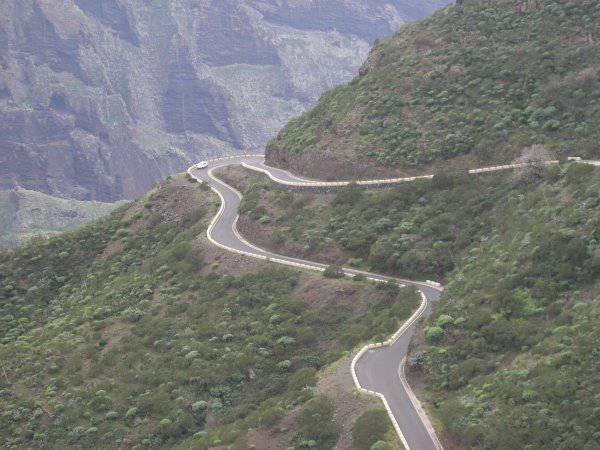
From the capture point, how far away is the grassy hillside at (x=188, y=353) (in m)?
54.3

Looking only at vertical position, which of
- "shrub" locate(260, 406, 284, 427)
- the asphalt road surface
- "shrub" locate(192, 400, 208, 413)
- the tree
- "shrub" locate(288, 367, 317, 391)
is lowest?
"shrub" locate(192, 400, 208, 413)

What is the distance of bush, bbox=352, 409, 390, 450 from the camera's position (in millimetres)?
44625

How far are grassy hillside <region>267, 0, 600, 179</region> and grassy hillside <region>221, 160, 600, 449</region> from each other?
5645mm

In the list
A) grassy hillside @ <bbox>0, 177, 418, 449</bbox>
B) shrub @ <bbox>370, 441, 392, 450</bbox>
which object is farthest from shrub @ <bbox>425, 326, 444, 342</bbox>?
shrub @ <bbox>370, 441, 392, 450</bbox>

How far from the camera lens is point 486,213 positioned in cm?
6888

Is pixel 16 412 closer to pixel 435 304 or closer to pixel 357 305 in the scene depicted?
pixel 357 305

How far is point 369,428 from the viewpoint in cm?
→ 4522

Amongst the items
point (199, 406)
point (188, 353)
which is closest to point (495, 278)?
point (199, 406)

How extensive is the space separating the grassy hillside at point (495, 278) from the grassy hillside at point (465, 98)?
222 inches

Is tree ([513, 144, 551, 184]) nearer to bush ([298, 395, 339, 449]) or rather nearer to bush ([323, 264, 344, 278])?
bush ([323, 264, 344, 278])

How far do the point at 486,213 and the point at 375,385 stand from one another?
73.6 ft

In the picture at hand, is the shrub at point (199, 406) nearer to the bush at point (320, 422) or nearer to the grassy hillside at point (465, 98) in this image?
the bush at point (320, 422)

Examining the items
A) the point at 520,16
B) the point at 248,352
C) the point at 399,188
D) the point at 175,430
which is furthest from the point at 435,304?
the point at 520,16

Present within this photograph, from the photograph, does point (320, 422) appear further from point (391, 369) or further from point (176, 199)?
point (176, 199)
